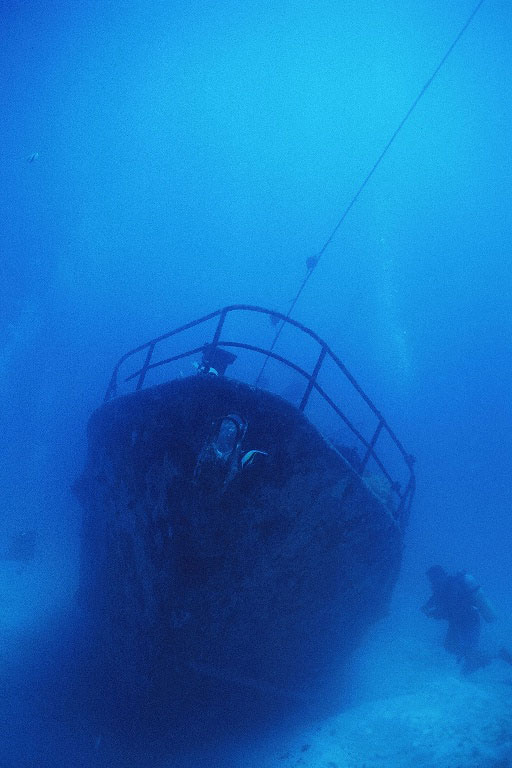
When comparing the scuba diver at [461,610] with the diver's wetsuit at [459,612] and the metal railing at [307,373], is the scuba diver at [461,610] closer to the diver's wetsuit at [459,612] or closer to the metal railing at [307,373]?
the diver's wetsuit at [459,612]

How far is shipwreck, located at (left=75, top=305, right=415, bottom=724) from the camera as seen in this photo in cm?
398

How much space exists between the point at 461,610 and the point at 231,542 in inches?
262

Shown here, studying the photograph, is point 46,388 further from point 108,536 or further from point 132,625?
point 132,625

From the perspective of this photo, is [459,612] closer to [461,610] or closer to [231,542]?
[461,610]

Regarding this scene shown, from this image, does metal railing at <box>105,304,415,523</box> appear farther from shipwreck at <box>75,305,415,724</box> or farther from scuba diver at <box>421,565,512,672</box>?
scuba diver at <box>421,565,512,672</box>

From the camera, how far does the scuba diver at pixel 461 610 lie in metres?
7.76

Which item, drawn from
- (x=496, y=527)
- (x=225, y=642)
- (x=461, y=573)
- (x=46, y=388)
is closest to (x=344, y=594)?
(x=225, y=642)

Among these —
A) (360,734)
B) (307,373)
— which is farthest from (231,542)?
(360,734)

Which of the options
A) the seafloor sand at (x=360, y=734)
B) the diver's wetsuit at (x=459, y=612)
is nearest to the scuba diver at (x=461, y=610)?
the diver's wetsuit at (x=459, y=612)

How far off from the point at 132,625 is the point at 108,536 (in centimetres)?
148

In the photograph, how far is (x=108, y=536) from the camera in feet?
20.3

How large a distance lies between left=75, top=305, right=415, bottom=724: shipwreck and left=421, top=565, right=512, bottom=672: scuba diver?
2795 millimetres

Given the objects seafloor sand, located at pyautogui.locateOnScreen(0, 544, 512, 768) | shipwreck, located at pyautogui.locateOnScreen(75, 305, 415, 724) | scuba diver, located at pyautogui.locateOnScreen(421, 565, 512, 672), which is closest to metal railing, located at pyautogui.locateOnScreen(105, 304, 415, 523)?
shipwreck, located at pyautogui.locateOnScreen(75, 305, 415, 724)

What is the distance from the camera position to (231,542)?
4.11 meters
